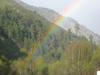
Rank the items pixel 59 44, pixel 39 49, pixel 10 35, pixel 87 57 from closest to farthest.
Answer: pixel 87 57, pixel 10 35, pixel 39 49, pixel 59 44

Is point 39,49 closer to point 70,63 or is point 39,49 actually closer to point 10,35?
point 10,35

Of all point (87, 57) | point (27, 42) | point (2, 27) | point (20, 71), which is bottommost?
point (20, 71)

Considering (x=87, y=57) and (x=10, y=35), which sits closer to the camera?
(x=87, y=57)

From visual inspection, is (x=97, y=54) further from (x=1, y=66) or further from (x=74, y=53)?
(x=1, y=66)

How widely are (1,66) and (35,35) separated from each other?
380ft

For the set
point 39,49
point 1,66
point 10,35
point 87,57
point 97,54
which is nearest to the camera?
point 1,66

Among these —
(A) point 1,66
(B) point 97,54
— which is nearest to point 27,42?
(B) point 97,54

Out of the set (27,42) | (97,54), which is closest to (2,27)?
(27,42)

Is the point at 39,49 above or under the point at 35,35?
under

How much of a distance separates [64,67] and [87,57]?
30.5ft

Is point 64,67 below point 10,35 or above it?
below

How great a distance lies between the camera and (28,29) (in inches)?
6393

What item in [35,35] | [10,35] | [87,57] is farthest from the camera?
[35,35]

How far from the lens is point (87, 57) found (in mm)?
63969
